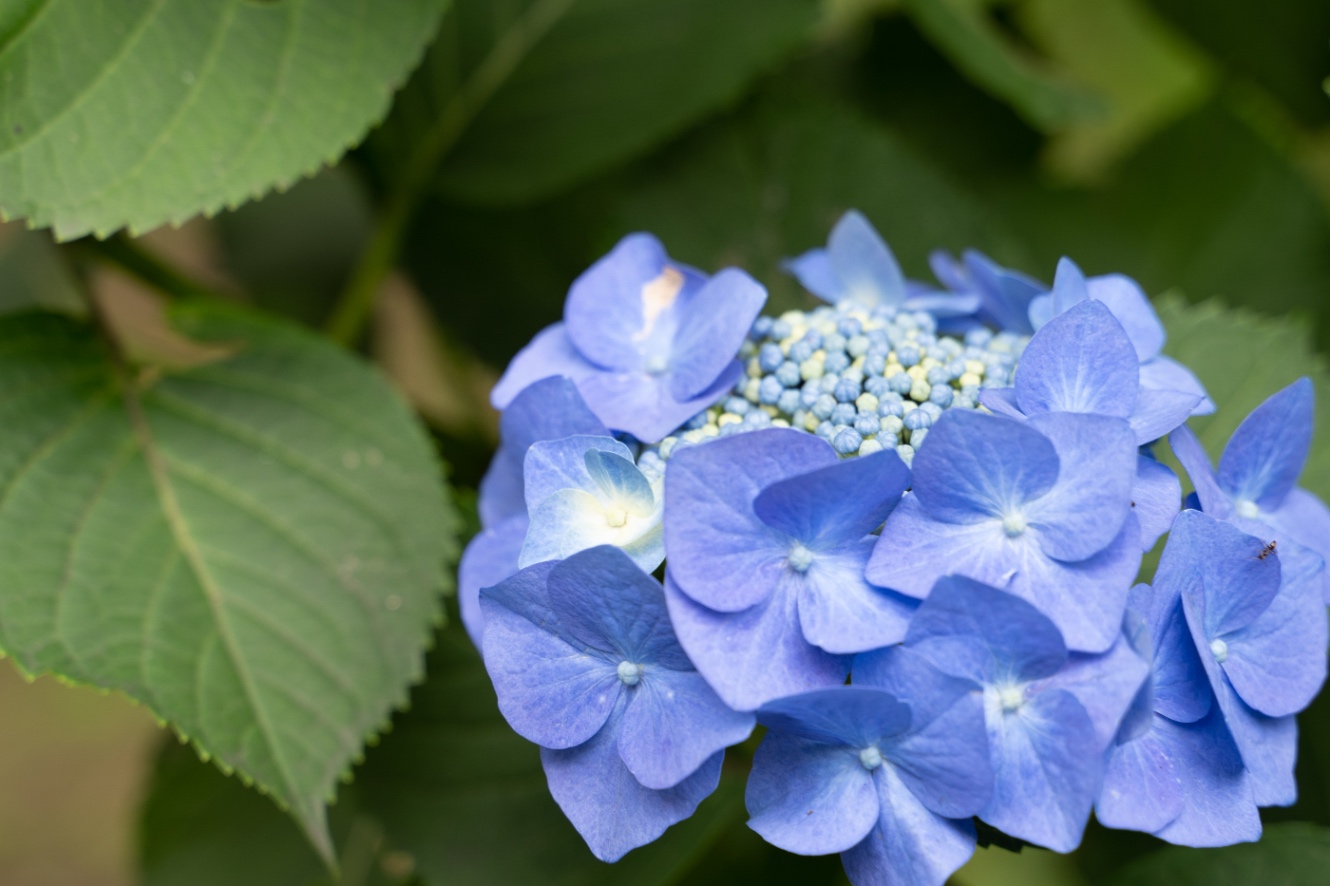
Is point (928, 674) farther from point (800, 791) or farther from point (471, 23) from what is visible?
point (471, 23)

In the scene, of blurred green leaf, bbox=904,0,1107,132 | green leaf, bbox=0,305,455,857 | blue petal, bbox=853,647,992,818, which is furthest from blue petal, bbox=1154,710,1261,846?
blurred green leaf, bbox=904,0,1107,132

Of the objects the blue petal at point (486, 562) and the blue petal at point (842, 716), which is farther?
the blue petal at point (486, 562)

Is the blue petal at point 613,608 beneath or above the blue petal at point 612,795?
above

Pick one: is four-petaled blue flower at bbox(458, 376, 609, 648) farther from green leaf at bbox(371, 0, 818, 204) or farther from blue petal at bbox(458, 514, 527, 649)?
green leaf at bbox(371, 0, 818, 204)

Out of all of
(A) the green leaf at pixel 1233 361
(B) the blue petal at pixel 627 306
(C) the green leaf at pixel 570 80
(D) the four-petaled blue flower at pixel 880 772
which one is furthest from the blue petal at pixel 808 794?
(C) the green leaf at pixel 570 80

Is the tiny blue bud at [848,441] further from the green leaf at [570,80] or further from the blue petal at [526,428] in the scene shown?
the green leaf at [570,80]

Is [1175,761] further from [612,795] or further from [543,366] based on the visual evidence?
[543,366]
